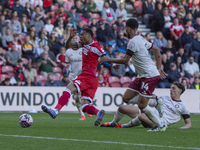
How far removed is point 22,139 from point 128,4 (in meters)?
18.6

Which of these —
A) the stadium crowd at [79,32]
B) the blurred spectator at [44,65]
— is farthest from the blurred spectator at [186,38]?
the blurred spectator at [44,65]

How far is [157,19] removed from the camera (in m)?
22.5

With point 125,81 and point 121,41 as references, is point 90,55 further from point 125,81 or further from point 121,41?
point 121,41

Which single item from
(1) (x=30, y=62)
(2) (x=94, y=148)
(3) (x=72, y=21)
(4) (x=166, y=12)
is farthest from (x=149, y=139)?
(4) (x=166, y=12)

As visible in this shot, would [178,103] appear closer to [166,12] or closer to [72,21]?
[72,21]

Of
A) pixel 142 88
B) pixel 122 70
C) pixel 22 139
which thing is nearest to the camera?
pixel 22 139

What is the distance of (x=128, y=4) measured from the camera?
80.2 feet

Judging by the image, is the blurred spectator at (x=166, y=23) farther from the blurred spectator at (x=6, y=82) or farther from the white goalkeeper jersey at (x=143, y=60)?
the white goalkeeper jersey at (x=143, y=60)

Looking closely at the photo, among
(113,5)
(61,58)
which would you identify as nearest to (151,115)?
(61,58)

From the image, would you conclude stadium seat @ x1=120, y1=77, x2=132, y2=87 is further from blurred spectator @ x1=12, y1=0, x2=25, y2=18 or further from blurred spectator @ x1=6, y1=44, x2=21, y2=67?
blurred spectator @ x1=12, y1=0, x2=25, y2=18

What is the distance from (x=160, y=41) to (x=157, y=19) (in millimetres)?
1828

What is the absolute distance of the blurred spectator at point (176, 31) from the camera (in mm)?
21883

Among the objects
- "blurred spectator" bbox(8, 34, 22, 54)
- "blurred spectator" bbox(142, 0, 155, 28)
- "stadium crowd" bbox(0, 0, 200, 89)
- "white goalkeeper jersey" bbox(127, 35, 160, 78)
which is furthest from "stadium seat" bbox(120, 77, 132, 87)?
"white goalkeeper jersey" bbox(127, 35, 160, 78)

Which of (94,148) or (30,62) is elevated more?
(94,148)
